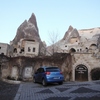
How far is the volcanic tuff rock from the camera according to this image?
67250 millimetres

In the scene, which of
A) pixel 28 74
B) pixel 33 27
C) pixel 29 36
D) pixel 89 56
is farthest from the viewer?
pixel 33 27

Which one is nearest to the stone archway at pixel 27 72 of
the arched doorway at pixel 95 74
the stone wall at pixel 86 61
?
the stone wall at pixel 86 61

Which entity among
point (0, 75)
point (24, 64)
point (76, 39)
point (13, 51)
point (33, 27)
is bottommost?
point (0, 75)

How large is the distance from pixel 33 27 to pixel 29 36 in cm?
841

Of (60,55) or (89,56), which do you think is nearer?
(89,56)

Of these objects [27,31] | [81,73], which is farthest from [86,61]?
[27,31]

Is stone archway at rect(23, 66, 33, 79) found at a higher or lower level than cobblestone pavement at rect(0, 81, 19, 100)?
higher

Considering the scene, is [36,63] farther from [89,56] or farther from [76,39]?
[76,39]

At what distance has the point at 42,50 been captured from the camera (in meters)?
58.0

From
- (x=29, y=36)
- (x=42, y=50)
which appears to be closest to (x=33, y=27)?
(x=29, y=36)

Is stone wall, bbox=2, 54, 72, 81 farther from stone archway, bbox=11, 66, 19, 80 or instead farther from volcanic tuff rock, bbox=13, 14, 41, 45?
volcanic tuff rock, bbox=13, 14, 41, 45

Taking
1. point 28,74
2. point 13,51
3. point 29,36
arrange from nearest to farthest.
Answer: point 28,74 < point 13,51 < point 29,36

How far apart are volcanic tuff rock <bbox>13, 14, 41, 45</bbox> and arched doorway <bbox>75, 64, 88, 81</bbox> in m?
42.5

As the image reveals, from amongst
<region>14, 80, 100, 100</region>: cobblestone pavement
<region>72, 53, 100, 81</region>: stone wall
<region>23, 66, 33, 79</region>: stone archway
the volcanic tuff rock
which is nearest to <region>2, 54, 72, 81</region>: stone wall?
<region>23, 66, 33, 79</region>: stone archway
